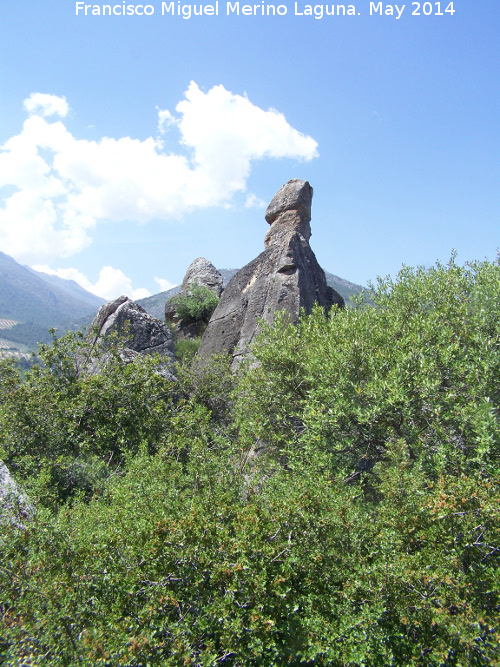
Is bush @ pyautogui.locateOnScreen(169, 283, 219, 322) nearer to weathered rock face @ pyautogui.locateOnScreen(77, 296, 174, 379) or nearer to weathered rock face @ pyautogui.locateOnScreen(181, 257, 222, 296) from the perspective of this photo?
weathered rock face @ pyautogui.locateOnScreen(181, 257, 222, 296)

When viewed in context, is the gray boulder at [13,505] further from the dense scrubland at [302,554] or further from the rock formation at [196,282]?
the rock formation at [196,282]

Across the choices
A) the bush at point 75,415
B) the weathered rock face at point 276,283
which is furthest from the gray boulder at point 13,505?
the weathered rock face at point 276,283

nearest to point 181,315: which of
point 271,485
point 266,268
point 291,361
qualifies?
point 266,268

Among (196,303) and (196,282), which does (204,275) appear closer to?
(196,282)

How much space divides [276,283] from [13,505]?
16875mm

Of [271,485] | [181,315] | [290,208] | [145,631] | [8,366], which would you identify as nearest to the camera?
[145,631]

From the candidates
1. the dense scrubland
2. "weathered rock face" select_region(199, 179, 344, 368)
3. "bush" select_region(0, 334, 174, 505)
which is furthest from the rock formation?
the dense scrubland

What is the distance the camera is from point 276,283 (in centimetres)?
2238

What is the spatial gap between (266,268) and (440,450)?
1718 centimetres

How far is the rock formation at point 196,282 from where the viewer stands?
109 ft

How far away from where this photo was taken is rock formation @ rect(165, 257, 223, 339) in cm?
3322

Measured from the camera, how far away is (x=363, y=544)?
6.56 meters

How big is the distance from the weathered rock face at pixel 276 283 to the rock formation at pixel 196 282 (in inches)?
280

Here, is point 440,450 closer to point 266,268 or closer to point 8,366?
point 8,366
